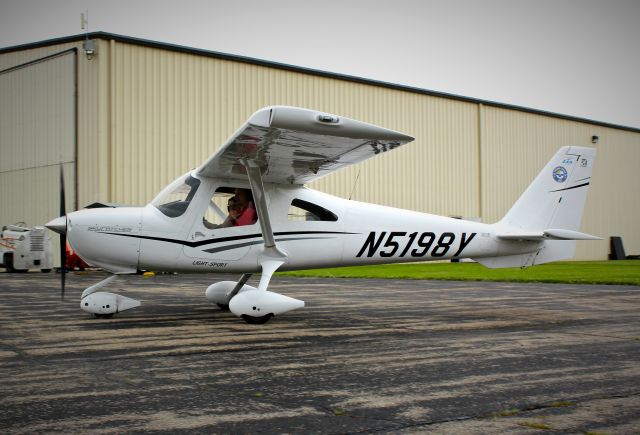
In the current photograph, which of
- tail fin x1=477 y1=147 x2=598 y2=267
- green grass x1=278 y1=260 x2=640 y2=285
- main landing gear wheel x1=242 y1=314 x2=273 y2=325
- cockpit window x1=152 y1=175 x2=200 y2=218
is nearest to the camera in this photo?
main landing gear wheel x1=242 y1=314 x2=273 y2=325

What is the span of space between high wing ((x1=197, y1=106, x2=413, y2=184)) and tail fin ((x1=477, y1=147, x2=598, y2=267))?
3483mm

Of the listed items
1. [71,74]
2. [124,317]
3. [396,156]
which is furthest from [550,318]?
[396,156]

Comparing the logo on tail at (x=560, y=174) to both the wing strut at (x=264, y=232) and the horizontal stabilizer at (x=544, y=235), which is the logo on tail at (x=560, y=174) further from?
the wing strut at (x=264, y=232)

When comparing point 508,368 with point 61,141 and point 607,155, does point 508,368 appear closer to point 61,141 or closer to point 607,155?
point 61,141

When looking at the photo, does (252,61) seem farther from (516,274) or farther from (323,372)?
(323,372)

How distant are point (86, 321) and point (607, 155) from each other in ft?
150

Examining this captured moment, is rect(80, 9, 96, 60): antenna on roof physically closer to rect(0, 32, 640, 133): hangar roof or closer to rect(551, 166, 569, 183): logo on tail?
rect(0, 32, 640, 133): hangar roof

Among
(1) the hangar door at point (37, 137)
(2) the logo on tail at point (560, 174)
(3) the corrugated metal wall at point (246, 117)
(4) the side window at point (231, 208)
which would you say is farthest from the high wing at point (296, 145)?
(1) the hangar door at point (37, 137)

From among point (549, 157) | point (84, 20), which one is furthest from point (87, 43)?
point (549, 157)

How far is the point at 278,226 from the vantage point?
9664 mm

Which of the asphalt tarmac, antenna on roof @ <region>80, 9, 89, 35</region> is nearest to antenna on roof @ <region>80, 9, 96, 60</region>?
antenna on roof @ <region>80, 9, 89, 35</region>

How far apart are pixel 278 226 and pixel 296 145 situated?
1715 millimetres

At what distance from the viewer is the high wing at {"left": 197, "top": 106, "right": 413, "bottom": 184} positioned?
726 centimetres

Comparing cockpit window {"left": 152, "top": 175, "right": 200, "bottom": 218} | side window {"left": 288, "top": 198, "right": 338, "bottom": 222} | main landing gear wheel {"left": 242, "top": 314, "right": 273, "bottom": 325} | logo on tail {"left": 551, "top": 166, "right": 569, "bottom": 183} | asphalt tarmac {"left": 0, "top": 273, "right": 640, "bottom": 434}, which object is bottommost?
main landing gear wheel {"left": 242, "top": 314, "right": 273, "bottom": 325}
